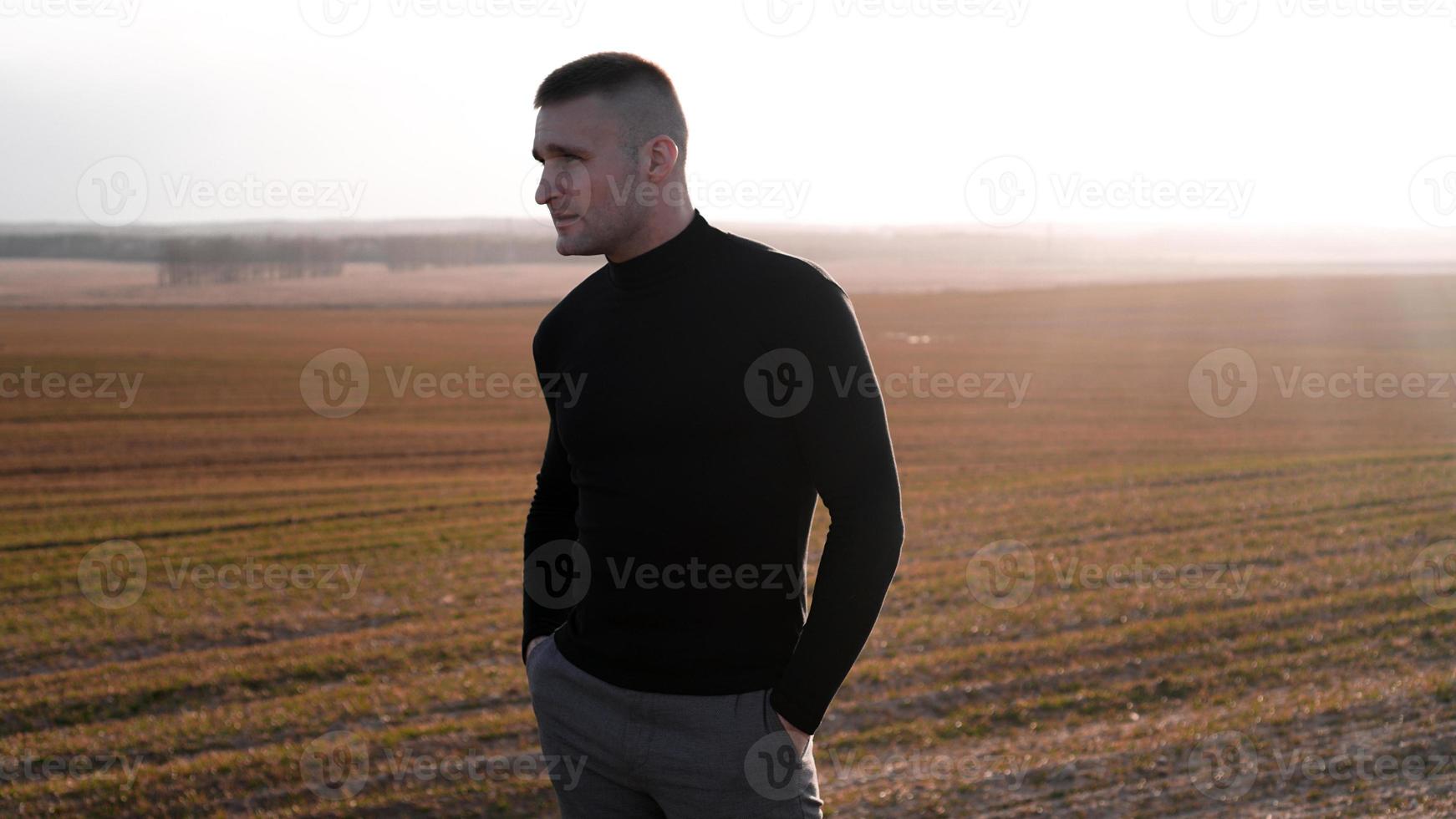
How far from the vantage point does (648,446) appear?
7.92 ft

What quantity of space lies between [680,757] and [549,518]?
3.00 feet

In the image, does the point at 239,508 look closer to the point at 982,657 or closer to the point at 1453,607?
the point at 982,657

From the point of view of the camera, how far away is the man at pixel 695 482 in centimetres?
234

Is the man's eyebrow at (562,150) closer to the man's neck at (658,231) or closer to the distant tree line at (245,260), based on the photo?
the man's neck at (658,231)

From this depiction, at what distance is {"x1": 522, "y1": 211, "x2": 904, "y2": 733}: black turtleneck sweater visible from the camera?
2.33 metres

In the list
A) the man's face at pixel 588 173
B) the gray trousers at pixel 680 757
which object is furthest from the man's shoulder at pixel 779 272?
the gray trousers at pixel 680 757

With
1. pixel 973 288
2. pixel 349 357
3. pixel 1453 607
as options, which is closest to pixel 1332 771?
pixel 1453 607

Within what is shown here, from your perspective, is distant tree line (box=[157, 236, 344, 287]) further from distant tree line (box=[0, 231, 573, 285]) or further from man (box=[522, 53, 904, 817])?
man (box=[522, 53, 904, 817])

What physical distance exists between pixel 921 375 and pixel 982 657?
3967 centimetres

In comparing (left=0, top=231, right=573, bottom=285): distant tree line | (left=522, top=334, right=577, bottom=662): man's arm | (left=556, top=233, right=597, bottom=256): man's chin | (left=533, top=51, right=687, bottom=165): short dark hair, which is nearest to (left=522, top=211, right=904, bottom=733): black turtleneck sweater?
(left=556, top=233, right=597, bottom=256): man's chin

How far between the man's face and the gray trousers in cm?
99

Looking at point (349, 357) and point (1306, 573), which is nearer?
point (1306, 573)

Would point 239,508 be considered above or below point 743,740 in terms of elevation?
below

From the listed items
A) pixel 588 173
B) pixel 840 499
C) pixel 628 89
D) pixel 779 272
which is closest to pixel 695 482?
pixel 840 499
